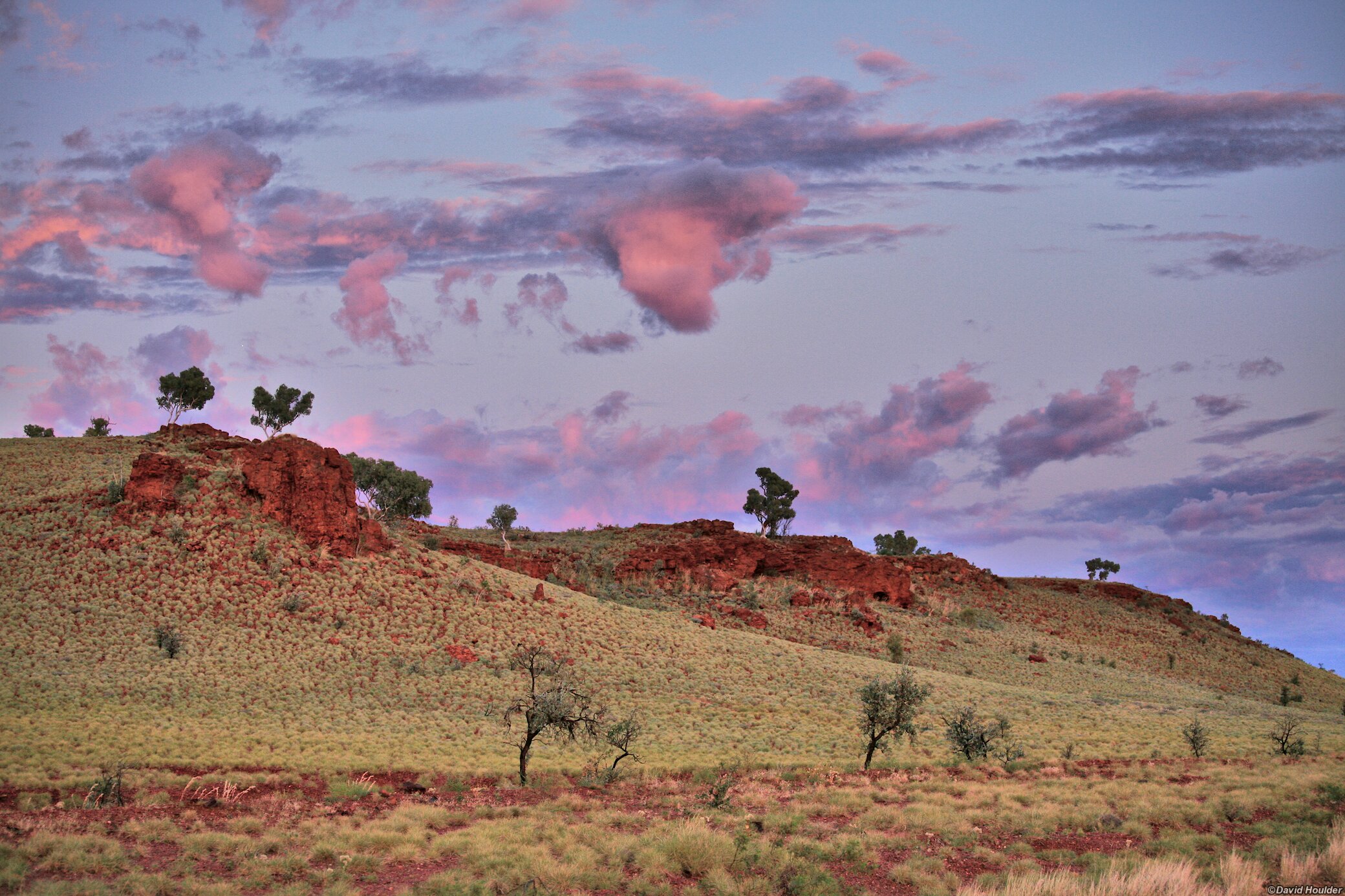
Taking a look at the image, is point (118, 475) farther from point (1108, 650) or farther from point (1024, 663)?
point (1108, 650)

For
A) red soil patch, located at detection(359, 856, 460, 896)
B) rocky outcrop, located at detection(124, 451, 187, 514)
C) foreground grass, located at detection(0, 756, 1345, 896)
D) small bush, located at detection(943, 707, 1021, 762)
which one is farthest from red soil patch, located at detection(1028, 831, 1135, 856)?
rocky outcrop, located at detection(124, 451, 187, 514)

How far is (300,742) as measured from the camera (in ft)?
97.0

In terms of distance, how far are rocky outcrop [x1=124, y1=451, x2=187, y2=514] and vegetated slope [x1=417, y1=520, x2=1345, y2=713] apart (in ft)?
68.4

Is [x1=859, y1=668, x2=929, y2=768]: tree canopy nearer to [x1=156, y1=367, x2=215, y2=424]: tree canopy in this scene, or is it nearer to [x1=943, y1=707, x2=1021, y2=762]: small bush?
[x1=943, y1=707, x2=1021, y2=762]: small bush

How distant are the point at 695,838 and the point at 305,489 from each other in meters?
41.4

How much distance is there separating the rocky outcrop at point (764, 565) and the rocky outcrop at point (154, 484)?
115 ft

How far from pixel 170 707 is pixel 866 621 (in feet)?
154

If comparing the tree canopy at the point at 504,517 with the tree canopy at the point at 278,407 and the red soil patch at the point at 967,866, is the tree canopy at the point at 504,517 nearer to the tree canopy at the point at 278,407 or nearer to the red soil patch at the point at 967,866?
the tree canopy at the point at 278,407

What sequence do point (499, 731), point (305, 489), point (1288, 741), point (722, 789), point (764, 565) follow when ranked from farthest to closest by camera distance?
point (764, 565) < point (305, 489) < point (499, 731) < point (1288, 741) < point (722, 789)

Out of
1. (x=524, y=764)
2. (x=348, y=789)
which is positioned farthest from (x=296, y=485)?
(x=524, y=764)

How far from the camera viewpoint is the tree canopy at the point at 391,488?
72.6 metres

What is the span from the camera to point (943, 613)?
239 feet

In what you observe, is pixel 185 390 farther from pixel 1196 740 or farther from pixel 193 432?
pixel 1196 740

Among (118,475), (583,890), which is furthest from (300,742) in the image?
(118,475)
